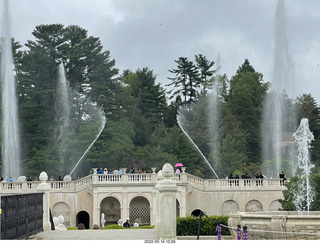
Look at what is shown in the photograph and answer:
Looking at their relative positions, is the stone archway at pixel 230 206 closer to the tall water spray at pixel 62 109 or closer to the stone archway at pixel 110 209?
the stone archway at pixel 110 209

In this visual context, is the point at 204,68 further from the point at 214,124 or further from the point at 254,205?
the point at 254,205

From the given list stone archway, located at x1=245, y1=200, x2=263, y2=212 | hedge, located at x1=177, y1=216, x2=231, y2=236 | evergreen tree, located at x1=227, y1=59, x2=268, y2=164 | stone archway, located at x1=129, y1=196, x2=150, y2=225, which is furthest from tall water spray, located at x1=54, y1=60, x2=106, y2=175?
hedge, located at x1=177, y1=216, x2=231, y2=236

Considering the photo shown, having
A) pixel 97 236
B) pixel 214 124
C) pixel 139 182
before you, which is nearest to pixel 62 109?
pixel 214 124

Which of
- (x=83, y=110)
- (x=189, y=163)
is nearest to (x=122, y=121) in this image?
(x=83, y=110)

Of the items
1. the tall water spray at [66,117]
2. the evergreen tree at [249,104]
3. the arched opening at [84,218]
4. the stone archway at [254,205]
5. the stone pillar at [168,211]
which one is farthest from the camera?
the evergreen tree at [249,104]

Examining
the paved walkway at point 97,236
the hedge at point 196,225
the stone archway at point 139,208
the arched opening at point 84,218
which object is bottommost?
the paved walkway at point 97,236

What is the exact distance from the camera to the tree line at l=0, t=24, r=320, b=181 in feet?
251

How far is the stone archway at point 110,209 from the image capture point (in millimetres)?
55750

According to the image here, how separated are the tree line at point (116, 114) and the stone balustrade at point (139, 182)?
1774cm

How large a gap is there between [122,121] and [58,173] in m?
12.0

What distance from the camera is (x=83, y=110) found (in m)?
82.6

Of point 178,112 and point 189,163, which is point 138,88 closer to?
point 178,112

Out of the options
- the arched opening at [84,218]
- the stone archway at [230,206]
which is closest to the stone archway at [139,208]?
the arched opening at [84,218]

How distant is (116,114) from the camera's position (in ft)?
278
